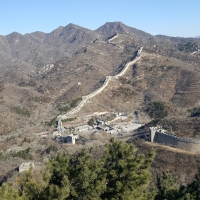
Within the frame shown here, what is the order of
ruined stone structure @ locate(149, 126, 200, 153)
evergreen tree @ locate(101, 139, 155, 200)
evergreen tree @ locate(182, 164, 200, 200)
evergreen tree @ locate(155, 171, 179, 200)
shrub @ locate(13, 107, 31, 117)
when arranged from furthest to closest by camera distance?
1. shrub @ locate(13, 107, 31, 117)
2. ruined stone structure @ locate(149, 126, 200, 153)
3. evergreen tree @ locate(155, 171, 179, 200)
4. evergreen tree @ locate(182, 164, 200, 200)
5. evergreen tree @ locate(101, 139, 155, 200)

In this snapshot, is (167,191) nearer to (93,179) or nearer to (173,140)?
(93,179)

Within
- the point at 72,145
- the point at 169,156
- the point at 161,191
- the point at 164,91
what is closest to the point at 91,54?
the point at 164,91

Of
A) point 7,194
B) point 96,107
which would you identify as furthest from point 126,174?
point 96,107

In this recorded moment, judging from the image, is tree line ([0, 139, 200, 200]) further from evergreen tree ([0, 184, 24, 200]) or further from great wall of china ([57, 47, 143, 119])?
great wall of china ([57, 47, 143, 119])

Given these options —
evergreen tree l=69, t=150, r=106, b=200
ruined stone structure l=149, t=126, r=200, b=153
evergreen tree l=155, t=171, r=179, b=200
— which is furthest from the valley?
evergreen tree l=69, t=150, r=106, b=200

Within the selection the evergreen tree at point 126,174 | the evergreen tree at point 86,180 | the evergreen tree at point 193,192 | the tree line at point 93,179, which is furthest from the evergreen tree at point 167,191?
the evergreen tree at point 86,180

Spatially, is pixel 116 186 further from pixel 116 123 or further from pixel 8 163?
pixel 116 123

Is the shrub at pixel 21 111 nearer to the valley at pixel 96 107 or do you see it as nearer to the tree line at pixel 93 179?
the valley at pixel 96 107

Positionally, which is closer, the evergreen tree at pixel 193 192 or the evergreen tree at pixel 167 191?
the evergreen tree at pixel 193 192
